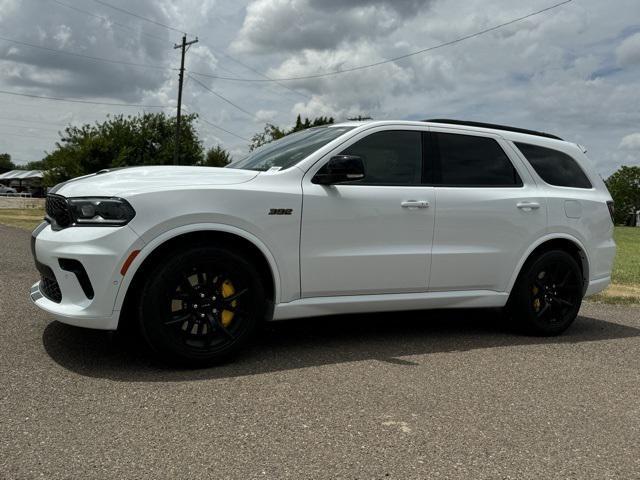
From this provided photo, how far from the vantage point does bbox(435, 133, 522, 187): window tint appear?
4.94 m

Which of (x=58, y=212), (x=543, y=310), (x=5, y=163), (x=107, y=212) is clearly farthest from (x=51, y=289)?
(x=5, y=163)

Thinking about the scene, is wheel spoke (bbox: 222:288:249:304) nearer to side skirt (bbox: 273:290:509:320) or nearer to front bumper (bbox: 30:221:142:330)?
side skirt (bbox: 273:290:509:320)

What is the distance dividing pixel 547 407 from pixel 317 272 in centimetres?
173

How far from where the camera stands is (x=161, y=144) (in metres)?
43.5

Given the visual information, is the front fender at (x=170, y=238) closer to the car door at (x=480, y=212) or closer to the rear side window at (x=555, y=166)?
the car door at (x=480, y=212)

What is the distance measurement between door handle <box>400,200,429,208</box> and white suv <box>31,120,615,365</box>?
0.01m

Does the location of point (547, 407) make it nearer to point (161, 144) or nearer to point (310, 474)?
point (310, 474)

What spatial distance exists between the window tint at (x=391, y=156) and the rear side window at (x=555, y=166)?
122 cm

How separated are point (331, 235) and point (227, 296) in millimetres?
874

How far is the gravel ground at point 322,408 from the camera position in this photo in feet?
8.77

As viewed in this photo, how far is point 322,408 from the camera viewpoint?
11.0 feet

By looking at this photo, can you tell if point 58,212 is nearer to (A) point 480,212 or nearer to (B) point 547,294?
(A) point 480,212

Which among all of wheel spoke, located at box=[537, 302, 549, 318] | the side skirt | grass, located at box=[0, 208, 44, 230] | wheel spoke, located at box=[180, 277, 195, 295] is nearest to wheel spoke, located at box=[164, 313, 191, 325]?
wheel spoke, located at box=[180, 277, 195, 295]

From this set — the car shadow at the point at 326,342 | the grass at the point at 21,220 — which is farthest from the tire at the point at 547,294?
the grass at the point at 21,220
